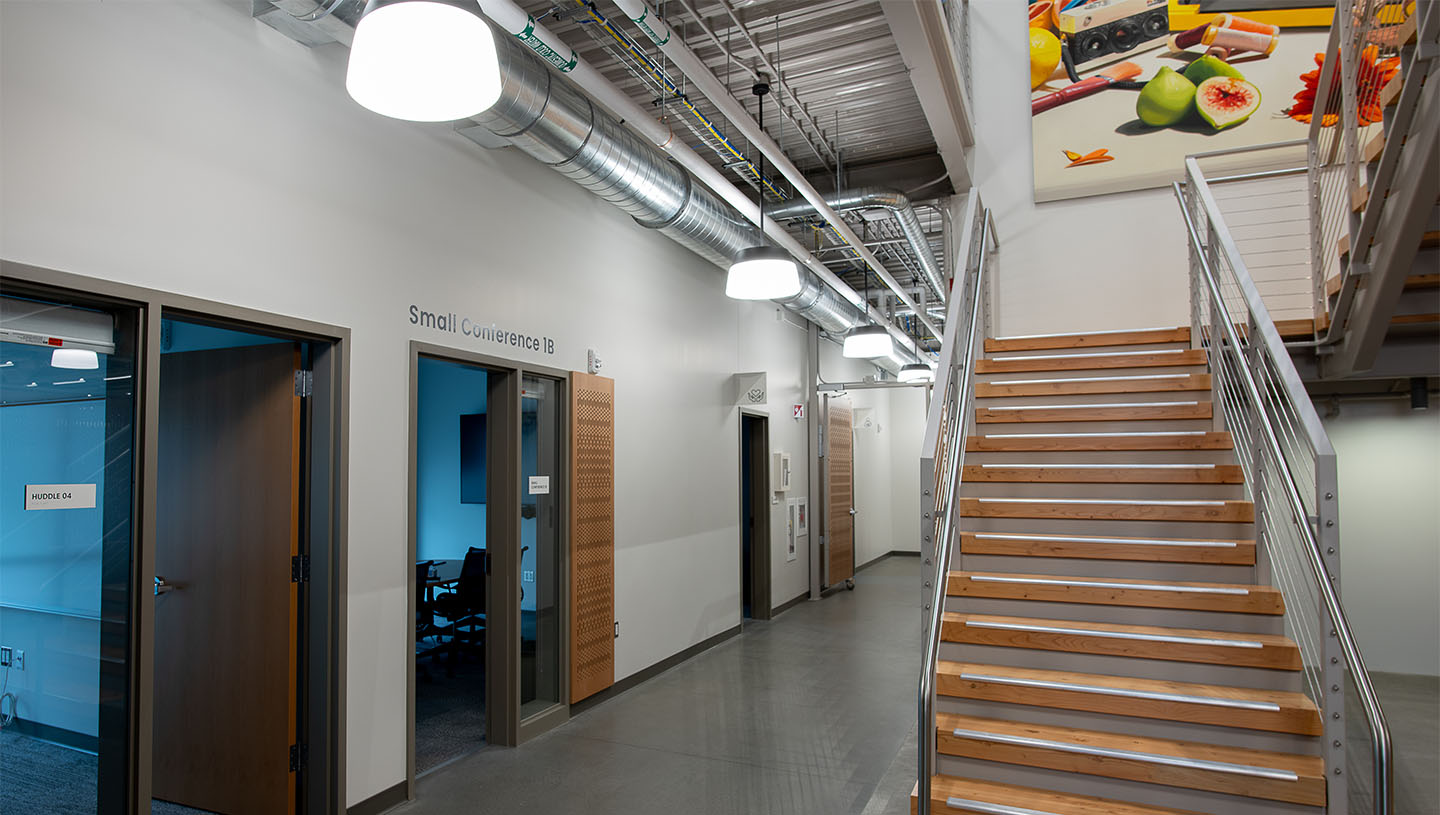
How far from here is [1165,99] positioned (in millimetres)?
6363

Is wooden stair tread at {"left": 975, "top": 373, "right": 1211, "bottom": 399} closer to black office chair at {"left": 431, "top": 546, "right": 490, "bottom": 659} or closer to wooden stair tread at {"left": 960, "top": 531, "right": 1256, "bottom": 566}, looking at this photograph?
wooden stair tread at {"left": 960, "top": 531, "right": 1256, "bottom": 566}

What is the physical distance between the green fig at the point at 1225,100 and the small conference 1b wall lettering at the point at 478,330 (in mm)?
5296

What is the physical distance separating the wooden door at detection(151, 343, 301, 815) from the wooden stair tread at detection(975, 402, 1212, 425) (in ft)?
11.8

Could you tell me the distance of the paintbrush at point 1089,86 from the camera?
6500mm

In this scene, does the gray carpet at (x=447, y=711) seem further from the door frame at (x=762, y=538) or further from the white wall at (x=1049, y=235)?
the white wall at (x=1049, y=235)

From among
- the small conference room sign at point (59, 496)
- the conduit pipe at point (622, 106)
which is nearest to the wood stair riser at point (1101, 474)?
the conduit pipe at point (622, 106)

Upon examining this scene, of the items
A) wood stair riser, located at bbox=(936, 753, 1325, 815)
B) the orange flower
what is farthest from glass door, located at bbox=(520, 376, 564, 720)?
the orange flower

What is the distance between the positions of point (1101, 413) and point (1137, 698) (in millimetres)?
1743

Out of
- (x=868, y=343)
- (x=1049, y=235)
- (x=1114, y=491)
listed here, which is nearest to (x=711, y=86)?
(x=1114, y=491)

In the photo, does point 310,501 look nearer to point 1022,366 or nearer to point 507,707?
point 507,707

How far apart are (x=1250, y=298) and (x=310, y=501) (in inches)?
166

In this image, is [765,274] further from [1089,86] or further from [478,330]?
[1089,86]

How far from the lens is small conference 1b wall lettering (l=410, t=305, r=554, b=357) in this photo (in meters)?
4.19

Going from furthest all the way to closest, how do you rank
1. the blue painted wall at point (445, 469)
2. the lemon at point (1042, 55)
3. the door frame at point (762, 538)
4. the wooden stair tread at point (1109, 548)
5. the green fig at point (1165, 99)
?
1. the door frame at point (762, 538)
2. the blue painted wall at point (445, 469)
3. the lemon at point (1042, 55)
4. the green fig at point (1165, 99)
5. the wooden stair tread at point (1109, 548)
